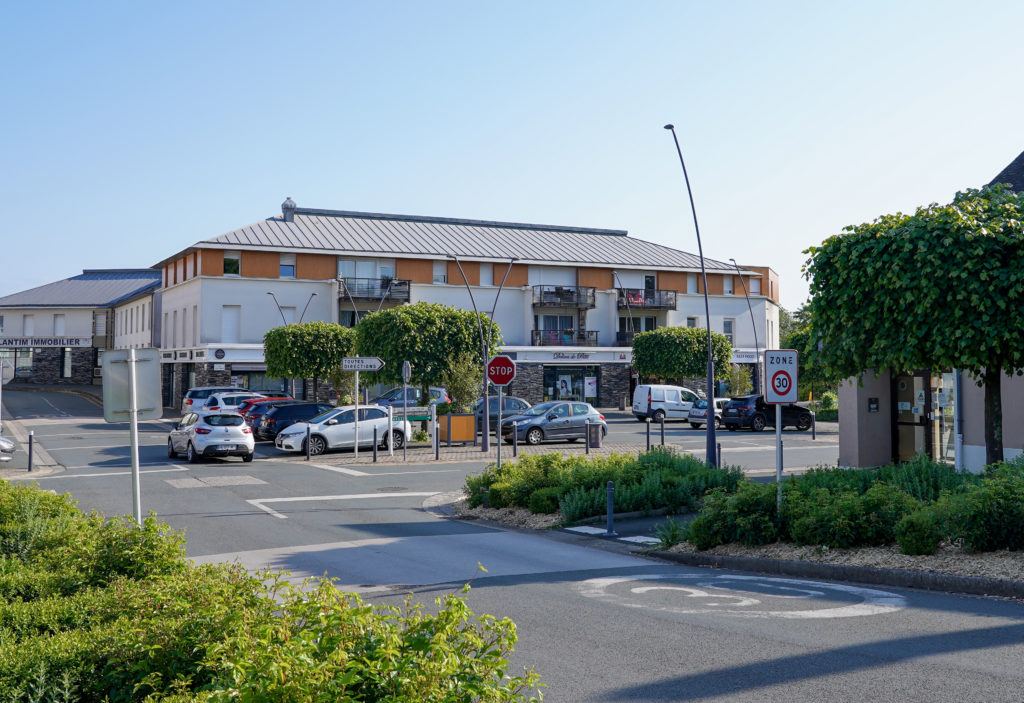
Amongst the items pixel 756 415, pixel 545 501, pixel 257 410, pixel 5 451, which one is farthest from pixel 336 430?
pixel 756 415

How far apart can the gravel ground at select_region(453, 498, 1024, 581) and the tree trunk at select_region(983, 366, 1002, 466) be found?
3.65 metres

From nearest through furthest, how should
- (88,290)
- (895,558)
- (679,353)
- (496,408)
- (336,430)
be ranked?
(895,558), (336,430), (496,408), (679,353), (88,290)

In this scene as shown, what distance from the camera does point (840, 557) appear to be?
32.8ft

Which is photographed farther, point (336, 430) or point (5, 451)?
point (336, 430)

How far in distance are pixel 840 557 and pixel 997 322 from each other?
4236 millimetres

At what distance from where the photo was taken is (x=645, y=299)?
2442 inches

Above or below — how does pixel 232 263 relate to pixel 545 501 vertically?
above

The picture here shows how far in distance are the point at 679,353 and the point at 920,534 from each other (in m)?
44.6

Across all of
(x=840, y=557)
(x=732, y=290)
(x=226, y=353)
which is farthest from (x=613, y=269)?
(x=840, y=557)

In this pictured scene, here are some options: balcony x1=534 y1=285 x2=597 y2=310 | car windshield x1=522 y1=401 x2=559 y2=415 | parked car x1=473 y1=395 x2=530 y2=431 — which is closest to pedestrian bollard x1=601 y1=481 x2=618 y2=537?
car windshield x1=522 y1=401 x2=559 y2=415

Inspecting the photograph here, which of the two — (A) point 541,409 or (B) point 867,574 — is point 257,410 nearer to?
(A) point 541,409

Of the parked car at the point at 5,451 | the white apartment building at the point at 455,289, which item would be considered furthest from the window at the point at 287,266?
the parked car at the point at 5,451

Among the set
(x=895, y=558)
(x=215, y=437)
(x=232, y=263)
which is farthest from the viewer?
(x=232, y=263)

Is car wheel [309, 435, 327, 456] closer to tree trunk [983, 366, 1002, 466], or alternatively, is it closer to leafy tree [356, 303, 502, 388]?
leafy tree [356, 303, 502, 388]
